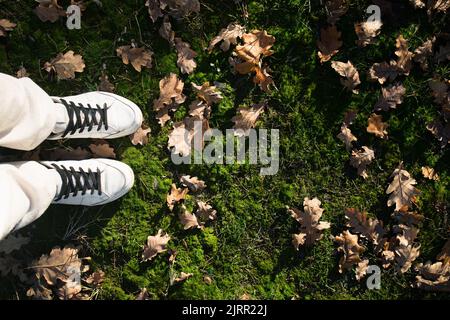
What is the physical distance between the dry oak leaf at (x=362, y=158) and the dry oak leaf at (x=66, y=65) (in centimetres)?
239

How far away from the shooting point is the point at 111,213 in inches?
149

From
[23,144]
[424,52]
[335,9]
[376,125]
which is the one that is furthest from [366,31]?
[23,144]

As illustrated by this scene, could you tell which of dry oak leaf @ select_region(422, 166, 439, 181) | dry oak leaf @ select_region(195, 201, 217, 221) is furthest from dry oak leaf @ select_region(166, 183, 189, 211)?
dry oak leaf @ select_region(422, 166, 439, 181)

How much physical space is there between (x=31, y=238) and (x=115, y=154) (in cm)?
98

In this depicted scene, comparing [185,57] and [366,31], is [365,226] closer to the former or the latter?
[366,31]

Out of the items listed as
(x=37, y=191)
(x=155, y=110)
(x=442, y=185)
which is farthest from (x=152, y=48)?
(x=442, y=185)

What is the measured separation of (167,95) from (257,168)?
0.98 meters

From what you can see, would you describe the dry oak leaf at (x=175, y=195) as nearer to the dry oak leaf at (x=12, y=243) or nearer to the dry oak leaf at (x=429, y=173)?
the dry oak leaf at (x=12, y=243)

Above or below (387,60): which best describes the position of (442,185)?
below

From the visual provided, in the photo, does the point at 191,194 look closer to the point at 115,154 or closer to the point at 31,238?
the point at 115,154

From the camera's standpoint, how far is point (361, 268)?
150 inches

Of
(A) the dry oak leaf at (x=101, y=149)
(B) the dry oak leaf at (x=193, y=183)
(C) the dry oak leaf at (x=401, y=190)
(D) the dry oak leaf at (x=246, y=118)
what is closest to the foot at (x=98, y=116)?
(A) the dry oak leaf at (x=101, y=149)

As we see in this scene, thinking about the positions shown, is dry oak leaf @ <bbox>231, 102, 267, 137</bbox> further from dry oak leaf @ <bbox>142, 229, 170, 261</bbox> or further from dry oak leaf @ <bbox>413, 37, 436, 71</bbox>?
dry oak leaf @ <bbox>413, 37, 436, 71</bbox>
